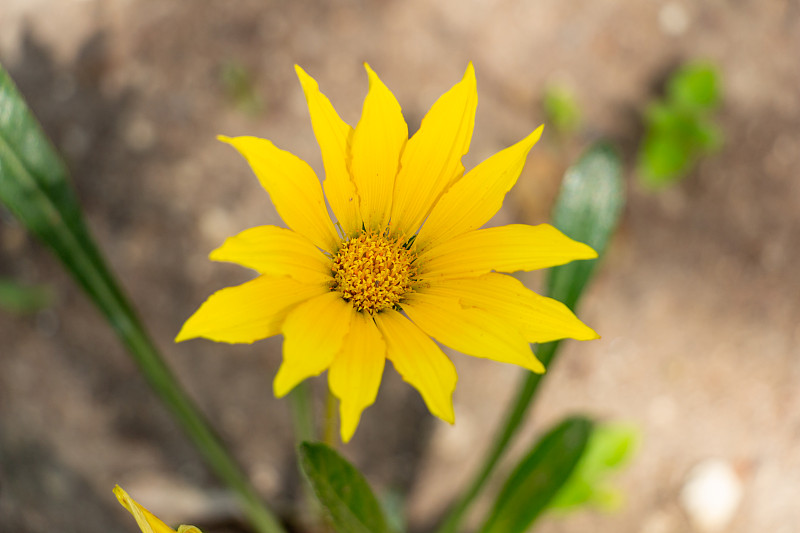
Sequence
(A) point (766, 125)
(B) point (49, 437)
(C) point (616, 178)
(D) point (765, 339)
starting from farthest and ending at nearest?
(A) point (766, 125) < (D) point (765, 339) < (B) point (49, 437) < (C) point (616, 178)

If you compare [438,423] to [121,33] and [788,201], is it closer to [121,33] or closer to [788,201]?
[788,201]

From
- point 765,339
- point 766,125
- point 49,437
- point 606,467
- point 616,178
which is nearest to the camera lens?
point 616,178

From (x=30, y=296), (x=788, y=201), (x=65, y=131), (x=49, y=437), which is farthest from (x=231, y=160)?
(x=788, y=201)

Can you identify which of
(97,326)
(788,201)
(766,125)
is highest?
(766,125)

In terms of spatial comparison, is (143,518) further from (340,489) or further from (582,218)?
(582,218)

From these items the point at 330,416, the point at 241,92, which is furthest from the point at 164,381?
the point at 241,92

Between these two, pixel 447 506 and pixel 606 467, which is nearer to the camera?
pixel 606 467

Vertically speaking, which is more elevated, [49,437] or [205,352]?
[205,352]
